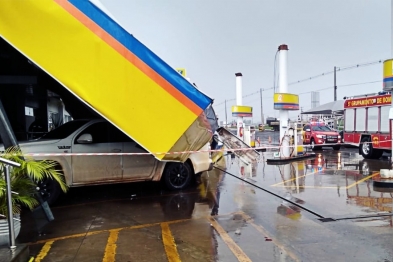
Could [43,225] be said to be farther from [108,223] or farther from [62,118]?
[62,118]

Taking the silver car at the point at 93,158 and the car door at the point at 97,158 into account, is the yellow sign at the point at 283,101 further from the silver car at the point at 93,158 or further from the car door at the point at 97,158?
the car door at the point at 97,158

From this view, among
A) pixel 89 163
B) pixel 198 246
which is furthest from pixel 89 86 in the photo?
pixel 198 246

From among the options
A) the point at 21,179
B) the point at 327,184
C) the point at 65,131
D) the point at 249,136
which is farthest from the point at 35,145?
the point at 249,136

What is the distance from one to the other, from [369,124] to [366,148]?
1085 mm

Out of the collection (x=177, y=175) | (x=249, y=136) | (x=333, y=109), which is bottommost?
(x=177, y=175)

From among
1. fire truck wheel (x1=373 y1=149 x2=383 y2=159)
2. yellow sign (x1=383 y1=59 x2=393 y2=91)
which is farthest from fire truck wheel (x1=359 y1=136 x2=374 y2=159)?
yellow sign (x1=383 y1=59 x2=393 y2=91)

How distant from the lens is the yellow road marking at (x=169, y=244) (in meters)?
4.35

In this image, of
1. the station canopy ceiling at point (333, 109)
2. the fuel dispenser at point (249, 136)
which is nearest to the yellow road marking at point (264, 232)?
the fuel dispenser at point (249, 136)

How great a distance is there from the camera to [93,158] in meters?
7.34

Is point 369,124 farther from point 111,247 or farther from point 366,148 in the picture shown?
point 111,247

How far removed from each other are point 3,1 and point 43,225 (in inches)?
154

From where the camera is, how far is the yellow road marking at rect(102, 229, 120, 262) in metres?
4.33

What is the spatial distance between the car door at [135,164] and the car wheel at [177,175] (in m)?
0.44

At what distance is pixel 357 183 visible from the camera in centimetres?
909
